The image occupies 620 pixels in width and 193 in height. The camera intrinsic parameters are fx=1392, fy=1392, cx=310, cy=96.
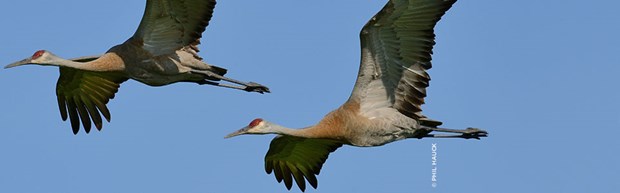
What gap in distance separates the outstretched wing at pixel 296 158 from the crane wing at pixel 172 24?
67.5 inches

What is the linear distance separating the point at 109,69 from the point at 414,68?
408 centimetres

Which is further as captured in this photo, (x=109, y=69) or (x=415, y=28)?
(x=109, y=69)

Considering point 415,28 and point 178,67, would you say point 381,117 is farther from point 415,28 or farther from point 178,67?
point 178,67

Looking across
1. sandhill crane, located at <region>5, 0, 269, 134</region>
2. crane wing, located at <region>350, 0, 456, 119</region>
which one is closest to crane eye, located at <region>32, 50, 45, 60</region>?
sandhill crane, located at <region>5, 0, 269, 134</region>

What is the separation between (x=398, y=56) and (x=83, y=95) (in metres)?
5.58

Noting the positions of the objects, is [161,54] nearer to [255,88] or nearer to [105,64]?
[105,64]

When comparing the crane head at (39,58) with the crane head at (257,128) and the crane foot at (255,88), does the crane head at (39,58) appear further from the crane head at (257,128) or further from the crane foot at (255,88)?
the crane head at (257,128)

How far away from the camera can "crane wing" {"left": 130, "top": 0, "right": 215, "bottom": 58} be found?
58.4 feet

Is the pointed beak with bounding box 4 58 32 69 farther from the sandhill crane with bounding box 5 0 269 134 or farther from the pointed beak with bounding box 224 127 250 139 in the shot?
the pointed beak with bounding box 224 127 250 139

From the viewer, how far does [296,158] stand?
1816 cm

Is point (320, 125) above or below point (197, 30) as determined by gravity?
below

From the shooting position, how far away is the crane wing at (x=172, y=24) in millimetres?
17797

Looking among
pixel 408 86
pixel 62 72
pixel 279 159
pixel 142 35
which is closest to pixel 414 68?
pixel 408 86

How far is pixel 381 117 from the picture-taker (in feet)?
54.0
